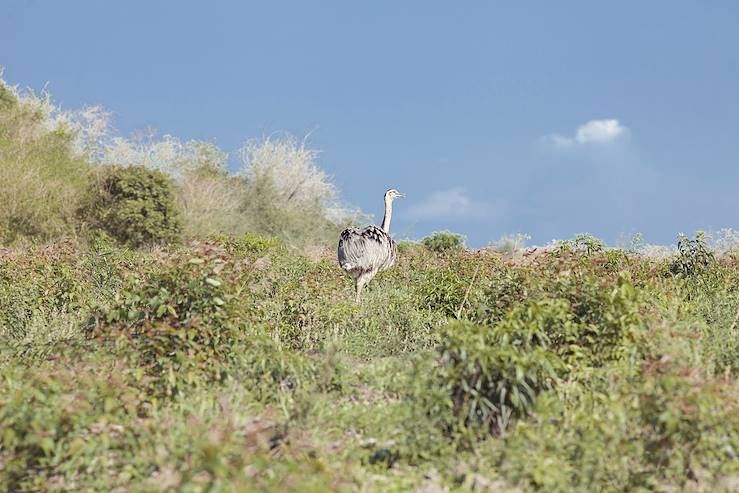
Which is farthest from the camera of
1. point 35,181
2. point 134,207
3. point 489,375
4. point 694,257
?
point 134,207

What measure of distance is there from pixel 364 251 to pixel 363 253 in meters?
0.03

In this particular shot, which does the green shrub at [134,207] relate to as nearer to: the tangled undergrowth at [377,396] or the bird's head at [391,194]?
the bird's head at [391,194]

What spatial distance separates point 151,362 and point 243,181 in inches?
1075

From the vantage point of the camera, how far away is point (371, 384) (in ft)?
20.7

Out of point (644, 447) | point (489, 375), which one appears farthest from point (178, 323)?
point (644, 447)

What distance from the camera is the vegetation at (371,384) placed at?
4316 mm

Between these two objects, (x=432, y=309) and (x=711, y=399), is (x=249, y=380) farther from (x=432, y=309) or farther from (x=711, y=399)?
(x=432, y=309)

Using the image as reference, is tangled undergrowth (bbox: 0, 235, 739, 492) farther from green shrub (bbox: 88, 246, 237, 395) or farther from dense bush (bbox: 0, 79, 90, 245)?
dense bush (bbox: 0, 79, 90, 245)

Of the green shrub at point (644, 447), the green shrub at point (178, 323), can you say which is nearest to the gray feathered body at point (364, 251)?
the green shrub at point (178, 323)

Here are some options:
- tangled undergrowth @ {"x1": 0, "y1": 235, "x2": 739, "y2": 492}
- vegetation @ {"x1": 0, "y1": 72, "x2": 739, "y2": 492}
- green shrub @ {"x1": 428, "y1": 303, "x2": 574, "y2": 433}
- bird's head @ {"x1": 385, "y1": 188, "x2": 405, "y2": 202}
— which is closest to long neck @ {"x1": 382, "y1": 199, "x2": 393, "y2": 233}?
bird's head @ {"x1": 385, "y1": 188, "x2": 405, "y2": 202}

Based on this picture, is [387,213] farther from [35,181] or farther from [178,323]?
[35,181]

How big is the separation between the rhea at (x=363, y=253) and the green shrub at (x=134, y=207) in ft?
41.0

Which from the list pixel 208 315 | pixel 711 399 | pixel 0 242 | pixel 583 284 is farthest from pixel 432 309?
pixel 0 242

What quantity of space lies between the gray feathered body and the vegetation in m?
1.27
